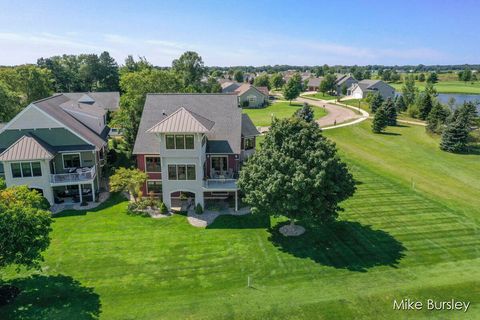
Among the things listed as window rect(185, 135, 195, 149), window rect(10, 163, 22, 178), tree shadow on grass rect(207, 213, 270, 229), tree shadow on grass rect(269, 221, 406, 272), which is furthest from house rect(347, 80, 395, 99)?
window rect(10, 163, 22, 178)

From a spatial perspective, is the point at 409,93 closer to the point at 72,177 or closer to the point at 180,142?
the point at 180,142

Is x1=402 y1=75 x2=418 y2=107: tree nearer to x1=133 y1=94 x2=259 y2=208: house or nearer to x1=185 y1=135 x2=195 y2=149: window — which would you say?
x1=133 y1=94 x2=259 y2=208: house

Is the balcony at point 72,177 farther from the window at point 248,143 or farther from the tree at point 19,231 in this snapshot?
the window at point 248,143

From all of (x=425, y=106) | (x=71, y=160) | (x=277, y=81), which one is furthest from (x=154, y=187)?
(x=277, y=81)

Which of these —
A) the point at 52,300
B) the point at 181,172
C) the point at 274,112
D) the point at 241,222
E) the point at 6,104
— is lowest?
the point at 52,300

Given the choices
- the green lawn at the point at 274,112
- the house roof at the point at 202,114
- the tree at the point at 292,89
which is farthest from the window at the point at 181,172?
the tree at the point at 292,89

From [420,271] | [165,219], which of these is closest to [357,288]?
[420,271]
